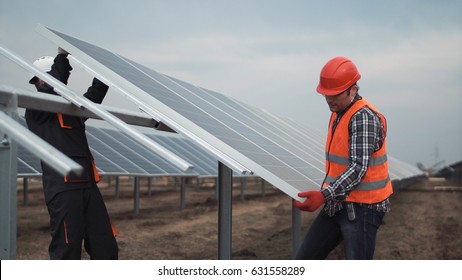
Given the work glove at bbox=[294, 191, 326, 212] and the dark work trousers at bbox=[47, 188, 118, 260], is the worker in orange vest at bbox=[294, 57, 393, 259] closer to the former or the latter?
the work glove at bbox=[294, 191, 326, 212]

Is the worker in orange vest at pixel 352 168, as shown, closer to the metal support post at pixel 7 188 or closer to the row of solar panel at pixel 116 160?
the metal support post at pixel 7 188

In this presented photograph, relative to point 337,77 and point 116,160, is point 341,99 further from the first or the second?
point 116,160

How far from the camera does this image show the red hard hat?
15.5 ft

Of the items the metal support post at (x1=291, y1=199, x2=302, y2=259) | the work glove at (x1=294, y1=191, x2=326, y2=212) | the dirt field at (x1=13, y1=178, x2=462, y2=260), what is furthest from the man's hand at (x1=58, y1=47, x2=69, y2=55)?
the dirt field at (x1=13, y1=178, x2=462, y2=260)

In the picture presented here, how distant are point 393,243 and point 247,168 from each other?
33.1ft

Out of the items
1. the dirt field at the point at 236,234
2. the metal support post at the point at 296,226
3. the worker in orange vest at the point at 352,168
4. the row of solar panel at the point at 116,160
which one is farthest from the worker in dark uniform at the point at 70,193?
the row of solar panel at the point at 116,160

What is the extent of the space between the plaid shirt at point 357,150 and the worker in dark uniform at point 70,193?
7.15 feet

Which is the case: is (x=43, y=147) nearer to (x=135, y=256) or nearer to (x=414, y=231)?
(x=135, y=256)

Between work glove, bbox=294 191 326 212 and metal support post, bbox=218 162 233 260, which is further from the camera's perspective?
metal support post, bbox=218 162 233 260

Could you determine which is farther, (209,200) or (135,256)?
(209,200)

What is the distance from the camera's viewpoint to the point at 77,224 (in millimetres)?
5098

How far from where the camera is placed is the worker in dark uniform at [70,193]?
198 inches
